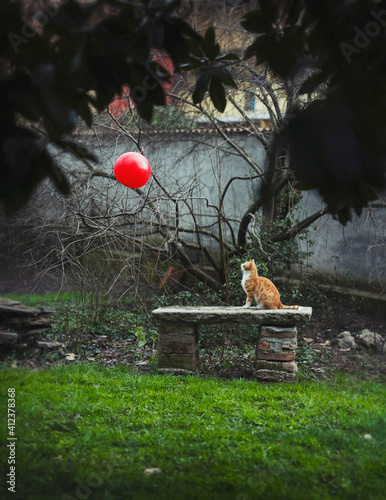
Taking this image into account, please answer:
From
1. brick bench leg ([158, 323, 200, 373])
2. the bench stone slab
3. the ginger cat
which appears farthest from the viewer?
the ginger cat

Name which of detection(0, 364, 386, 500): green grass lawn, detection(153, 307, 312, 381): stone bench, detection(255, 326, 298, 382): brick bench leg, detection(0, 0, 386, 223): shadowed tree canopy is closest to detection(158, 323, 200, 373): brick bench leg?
detection(153, 307, 312, 381): stone bench

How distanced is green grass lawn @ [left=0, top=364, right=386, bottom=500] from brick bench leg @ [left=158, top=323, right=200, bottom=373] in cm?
36

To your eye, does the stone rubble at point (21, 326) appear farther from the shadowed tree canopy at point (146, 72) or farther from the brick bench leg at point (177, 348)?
the shadowed tree canopy at point (146, 72)

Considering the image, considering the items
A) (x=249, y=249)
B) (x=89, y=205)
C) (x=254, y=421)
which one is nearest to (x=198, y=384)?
(x=254, y=421)

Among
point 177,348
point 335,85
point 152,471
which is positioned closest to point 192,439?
point 152,471

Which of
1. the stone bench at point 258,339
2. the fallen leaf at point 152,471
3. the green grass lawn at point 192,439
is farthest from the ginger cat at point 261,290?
the fallen leaf at point 152,471

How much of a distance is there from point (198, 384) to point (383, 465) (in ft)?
6.49

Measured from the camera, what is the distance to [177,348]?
4539 mm

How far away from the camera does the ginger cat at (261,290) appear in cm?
470

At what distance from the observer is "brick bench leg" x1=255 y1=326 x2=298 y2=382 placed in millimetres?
4336

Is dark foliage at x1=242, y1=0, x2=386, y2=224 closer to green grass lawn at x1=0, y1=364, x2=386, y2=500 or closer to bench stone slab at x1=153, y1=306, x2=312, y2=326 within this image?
green grass lawn at x1=0, y1=364, x2=386, y2=500

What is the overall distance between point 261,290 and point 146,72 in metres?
3.55

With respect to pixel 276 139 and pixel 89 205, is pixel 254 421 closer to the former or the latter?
pixel 276 139

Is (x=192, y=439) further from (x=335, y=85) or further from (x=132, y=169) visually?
(x=335, y=85)
